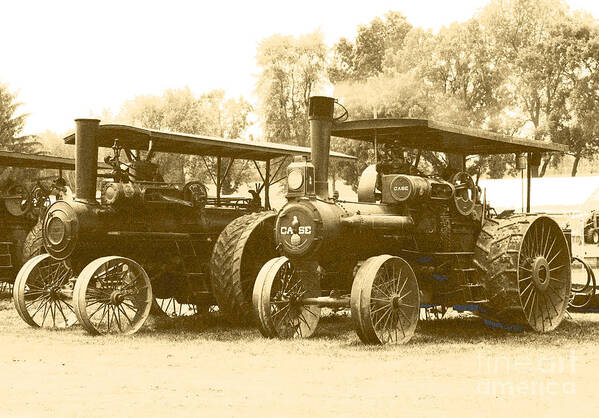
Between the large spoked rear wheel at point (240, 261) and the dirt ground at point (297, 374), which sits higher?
the large spoked rear wheel at point (240, 261)

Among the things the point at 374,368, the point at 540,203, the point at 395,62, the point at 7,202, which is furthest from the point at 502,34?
the point at 374,368

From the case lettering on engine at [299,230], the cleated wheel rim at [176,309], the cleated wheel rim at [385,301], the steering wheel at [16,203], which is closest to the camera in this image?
the cleated wheel rim at [385,301]

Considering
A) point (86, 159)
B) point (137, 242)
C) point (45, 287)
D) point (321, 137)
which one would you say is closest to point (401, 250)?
point (321, 137)

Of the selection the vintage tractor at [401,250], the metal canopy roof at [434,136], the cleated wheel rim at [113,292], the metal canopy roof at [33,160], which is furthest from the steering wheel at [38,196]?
the metal canopy roof at [434,136]

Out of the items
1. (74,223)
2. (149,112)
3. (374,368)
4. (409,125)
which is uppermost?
(149,112)

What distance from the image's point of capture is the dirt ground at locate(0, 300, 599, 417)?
5.94m

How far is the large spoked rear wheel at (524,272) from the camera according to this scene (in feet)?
33.2

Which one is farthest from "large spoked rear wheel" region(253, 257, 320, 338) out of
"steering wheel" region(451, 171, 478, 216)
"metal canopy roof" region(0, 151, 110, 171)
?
"metal canopy roof" region(0, 151, 110, 171)

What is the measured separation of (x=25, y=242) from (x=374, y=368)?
28.5 ft

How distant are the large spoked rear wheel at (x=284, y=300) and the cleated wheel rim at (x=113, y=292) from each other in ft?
5.81

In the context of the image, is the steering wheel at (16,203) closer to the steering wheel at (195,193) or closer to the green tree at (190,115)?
the steering wheel at (195,193)

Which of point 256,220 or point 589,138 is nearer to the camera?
point 256,220

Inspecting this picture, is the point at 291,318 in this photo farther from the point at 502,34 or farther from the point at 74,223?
the point at 502,34

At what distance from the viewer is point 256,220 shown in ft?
36.8
